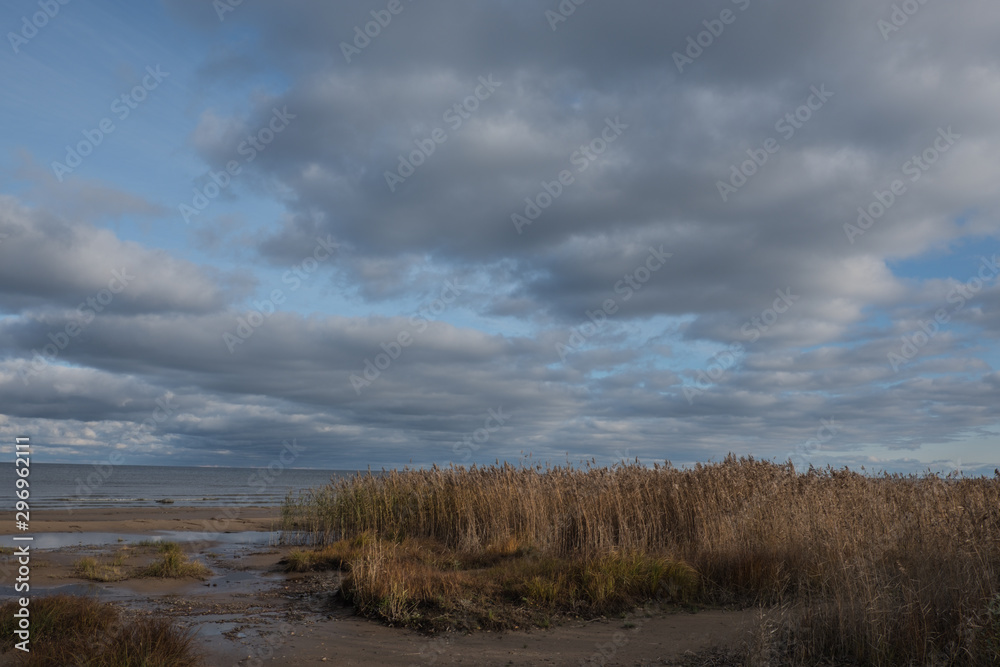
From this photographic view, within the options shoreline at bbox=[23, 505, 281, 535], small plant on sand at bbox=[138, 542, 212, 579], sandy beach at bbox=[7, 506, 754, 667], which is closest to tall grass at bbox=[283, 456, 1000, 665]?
sandy beach at bbox=[7, 506, 754, 667]

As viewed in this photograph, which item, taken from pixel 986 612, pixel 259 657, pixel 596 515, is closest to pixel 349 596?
pixel 259 657

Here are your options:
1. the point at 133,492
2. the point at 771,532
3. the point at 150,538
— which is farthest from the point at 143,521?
the point at 133,492

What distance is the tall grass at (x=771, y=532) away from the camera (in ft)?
19.0

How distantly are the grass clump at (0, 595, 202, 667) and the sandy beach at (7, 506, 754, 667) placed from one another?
50cm

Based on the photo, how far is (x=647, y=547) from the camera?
12.0m

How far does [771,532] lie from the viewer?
1066 cm

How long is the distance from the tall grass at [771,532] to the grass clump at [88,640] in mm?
3410

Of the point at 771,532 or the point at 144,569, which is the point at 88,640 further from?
the point at 771,532

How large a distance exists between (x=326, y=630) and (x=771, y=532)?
7.23 m

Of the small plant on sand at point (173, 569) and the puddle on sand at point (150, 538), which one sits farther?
the puddle on sand at point (150, 538)

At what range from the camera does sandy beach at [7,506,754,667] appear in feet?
21.9

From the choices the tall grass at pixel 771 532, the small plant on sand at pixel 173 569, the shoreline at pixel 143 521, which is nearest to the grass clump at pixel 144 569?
the small plant on sand at pixel 173 569

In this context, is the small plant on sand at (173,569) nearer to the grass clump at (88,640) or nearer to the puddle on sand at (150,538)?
the grass clump at (88,640)

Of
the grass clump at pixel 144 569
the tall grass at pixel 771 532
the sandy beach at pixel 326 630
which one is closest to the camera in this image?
the tall grass at pixel 771 532
